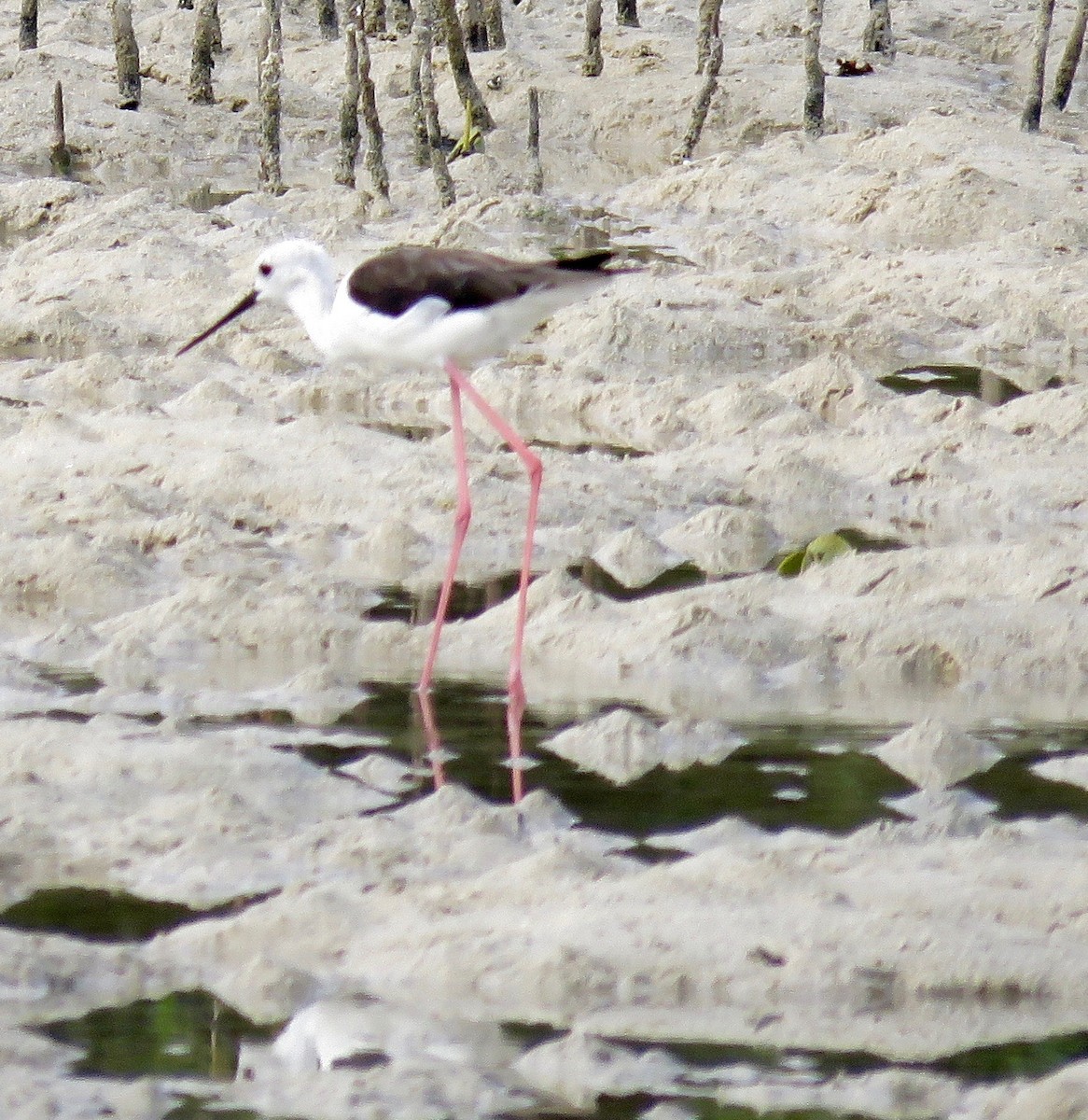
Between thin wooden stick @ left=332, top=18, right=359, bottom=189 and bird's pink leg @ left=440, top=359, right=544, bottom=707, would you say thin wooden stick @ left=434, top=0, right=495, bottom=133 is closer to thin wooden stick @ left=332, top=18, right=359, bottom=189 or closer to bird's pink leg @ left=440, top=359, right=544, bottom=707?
thin wooden stick @ left=332, top=18, right=359, bottom=189

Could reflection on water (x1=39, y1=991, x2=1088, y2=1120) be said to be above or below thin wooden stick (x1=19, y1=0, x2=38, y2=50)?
above

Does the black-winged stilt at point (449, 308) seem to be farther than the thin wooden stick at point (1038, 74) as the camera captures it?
No

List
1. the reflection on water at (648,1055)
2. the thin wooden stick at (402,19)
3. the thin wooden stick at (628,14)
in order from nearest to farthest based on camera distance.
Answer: the reflection on water at (648,1055), the thin wooden stick at (402,19), the thin wooden stick at (628,14)

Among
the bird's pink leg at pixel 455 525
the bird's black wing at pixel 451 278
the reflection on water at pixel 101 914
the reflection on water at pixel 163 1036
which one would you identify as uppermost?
the bird's black wing at pixel 451 278

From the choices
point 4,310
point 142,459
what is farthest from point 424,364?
point 4,310

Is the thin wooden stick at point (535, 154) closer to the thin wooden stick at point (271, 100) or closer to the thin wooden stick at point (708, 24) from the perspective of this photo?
the thin wooden stick at point (708, 24)

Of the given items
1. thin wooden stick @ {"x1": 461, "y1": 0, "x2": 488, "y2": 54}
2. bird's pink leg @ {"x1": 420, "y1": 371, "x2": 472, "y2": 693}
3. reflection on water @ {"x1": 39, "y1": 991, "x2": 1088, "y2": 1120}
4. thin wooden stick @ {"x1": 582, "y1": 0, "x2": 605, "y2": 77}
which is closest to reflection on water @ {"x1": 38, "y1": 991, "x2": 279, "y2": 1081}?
reflection on water @ {"x1": 39, "y1": 991, "x2": 1088, "y2": 1120}

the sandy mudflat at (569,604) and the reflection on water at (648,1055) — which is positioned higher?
the reflection on water at (648,1055)

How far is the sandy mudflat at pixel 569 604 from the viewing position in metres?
3.58

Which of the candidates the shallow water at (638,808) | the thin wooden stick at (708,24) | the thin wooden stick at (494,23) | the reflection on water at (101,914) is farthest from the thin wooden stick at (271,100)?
the reflection on water at (101,914)

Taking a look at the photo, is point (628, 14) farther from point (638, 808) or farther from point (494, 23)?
point (638, 808)

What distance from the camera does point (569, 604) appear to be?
19.4 feet

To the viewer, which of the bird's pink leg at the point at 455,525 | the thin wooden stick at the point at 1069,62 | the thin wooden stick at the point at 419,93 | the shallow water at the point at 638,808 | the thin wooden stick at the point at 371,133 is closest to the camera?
the shallow water at the point at 638,808

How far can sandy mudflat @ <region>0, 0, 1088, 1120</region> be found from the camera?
358 centimetres
